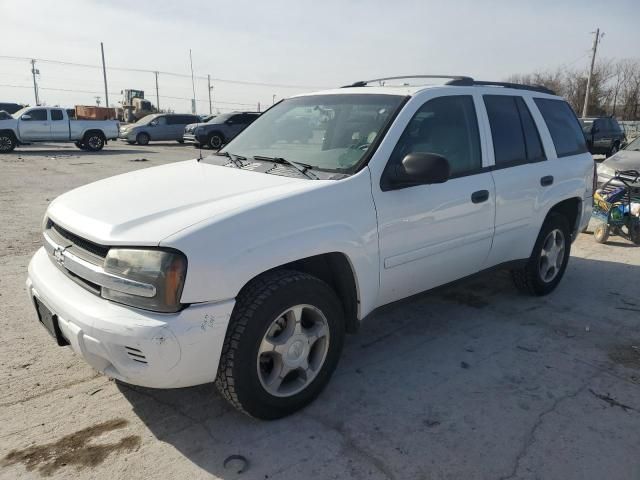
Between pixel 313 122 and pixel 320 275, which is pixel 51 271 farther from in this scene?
pixel 313 122

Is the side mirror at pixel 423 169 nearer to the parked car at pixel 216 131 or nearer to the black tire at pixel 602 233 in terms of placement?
the black tire at pixel 602 233

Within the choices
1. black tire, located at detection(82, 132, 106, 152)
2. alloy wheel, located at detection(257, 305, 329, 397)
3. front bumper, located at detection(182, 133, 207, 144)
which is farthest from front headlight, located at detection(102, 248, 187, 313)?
black tire, located at detection(82, 132, 106, 152)

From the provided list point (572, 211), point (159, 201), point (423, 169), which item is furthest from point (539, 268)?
point (159, 201)

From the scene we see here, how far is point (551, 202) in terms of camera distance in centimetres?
442

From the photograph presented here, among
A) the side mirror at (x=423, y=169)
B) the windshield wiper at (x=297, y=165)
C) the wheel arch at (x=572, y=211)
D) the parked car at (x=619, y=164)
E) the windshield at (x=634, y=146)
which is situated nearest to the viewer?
the side mirror at (x=423, y=169)

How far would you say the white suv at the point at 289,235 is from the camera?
2332mm

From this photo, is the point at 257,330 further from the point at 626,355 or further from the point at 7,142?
the point at 7,142

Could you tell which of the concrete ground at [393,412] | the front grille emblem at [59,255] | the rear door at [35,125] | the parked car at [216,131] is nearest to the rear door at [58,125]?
the rear door at [35,125]

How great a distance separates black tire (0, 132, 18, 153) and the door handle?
21.5m

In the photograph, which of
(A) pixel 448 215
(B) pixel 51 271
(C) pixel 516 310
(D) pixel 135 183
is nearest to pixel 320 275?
(A) pixel 448 215

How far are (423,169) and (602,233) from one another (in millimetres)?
5271

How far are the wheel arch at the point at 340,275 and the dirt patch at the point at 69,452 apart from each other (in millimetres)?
1274

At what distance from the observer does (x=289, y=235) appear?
8.51ft

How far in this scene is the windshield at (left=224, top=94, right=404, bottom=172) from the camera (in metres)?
3.19
